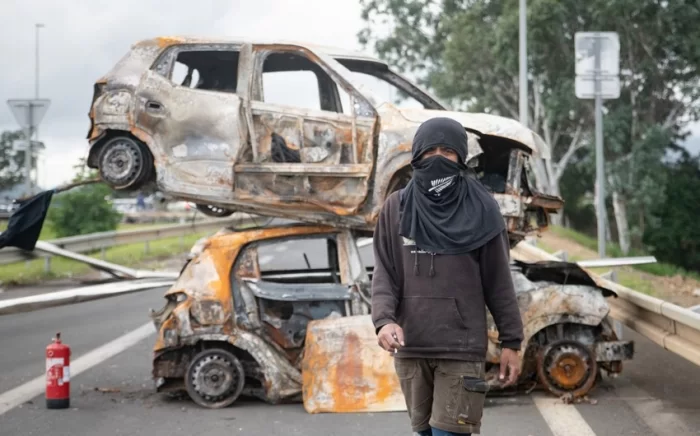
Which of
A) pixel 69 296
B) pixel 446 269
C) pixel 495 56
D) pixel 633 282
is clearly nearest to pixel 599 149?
pixel 633 282

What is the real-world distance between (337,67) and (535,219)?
2.08 meters

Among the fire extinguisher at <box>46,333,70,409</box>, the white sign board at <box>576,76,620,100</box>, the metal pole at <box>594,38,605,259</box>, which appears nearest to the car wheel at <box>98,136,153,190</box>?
the fire extinguisher at <box>46,333,70,409</box>

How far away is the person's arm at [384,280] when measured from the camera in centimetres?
444

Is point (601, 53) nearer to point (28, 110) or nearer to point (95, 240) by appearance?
point (95, 240)

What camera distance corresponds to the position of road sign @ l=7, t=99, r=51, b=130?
1875cm

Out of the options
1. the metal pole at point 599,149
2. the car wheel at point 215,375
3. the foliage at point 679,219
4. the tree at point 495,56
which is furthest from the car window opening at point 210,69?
the foliage at point 679,219

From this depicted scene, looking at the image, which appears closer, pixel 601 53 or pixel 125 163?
pixel 125 163

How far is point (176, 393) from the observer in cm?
859

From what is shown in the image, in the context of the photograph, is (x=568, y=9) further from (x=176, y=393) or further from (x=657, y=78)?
(x=176, y=393)

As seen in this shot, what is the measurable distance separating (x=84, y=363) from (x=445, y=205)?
6558mm

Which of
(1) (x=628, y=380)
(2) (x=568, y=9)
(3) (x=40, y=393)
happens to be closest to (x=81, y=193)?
(3) (x=40, y=393)

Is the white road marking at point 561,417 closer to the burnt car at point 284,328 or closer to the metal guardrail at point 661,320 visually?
the burnt car at point 284,328

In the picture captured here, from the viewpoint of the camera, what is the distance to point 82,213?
2428cm

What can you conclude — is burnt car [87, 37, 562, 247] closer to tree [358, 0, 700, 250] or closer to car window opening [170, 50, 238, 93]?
car window opening [170, 50, 238, 93]
